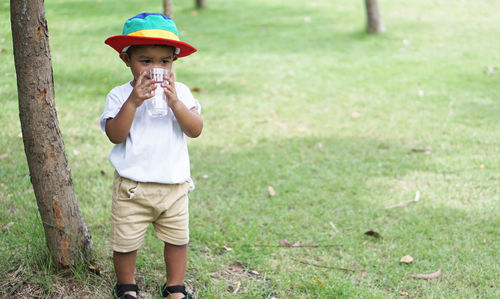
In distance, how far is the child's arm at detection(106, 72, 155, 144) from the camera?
226cm

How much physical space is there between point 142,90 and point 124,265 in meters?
0.91

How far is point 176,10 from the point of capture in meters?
13.0

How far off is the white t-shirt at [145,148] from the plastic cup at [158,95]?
0.12m

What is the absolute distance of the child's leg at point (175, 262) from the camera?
2635mm

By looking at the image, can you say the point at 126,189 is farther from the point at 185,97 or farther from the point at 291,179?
the point at 291,179

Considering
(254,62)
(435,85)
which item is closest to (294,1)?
(254,62)

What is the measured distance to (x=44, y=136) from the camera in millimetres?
2496

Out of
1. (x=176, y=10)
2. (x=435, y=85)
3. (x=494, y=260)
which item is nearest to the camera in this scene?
(x=494, y=260)

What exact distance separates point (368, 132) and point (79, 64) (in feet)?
14.2

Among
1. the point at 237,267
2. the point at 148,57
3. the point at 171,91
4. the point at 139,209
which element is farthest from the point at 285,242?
the point at 148,57

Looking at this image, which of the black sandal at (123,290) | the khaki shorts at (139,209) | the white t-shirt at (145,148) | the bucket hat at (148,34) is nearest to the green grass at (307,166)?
the black sandal at (123,290)

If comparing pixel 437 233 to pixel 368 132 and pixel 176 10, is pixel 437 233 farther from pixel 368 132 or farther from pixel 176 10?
pixel 176 10

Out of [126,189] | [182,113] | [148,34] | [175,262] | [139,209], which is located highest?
[148,34]

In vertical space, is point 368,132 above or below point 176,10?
below
